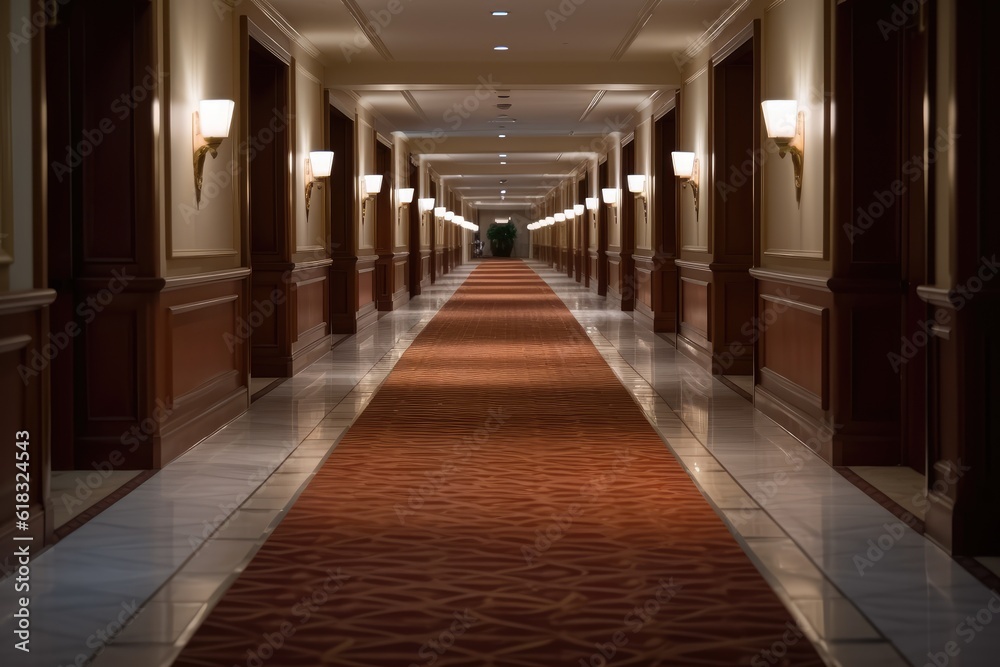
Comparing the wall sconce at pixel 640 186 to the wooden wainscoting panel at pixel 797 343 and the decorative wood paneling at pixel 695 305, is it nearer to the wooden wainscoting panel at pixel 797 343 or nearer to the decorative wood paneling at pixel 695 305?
the decorative wood paneling at pixel 695 305

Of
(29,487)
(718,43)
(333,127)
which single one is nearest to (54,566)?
(29,487)

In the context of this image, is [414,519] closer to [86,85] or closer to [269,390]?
[86,85]

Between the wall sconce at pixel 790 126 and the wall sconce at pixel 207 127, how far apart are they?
337 centimetres

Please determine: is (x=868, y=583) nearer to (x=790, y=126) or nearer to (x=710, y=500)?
(x=710, y=500)

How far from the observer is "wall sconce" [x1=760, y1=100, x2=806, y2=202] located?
746 centimetres

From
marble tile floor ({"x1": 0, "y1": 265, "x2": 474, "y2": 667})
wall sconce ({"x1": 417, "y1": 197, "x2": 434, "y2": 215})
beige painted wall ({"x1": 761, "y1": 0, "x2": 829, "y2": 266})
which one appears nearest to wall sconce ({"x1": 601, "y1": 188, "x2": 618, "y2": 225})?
wall sconce ({"x1": 417, "y1": 197, "x2": 434, "y2": 215})

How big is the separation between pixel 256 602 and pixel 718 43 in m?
7.75

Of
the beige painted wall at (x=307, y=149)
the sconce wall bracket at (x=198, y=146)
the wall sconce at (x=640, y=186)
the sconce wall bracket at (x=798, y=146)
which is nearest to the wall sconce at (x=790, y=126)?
the sconce wall bracket at (x=798, y=146)

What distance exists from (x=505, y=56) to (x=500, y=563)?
829cm

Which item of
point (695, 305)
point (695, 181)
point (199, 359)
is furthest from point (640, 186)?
point (199, 359)

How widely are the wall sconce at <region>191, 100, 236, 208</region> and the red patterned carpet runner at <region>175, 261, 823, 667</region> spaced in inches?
76.5

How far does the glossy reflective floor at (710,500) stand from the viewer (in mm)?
3623

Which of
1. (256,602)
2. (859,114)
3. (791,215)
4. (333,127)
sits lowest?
(256,602)

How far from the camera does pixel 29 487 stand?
4.73 m
